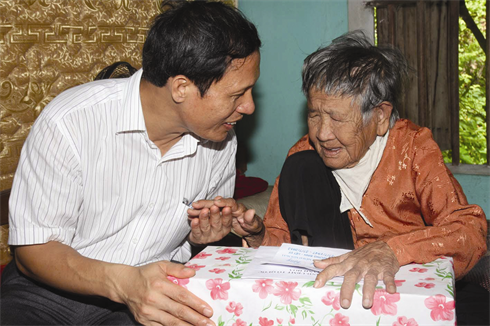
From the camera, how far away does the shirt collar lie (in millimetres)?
1682

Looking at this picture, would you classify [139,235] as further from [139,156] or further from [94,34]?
[94,34]

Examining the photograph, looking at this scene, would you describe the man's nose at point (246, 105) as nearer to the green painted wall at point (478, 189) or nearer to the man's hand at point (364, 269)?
the man's hand at point (364, 269)

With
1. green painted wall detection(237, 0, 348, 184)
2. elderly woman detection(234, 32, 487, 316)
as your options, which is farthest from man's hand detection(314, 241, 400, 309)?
green painted wall detection(237, 0, 348, 184)

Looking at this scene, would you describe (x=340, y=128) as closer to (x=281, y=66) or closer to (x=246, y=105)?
(x=246, y=105)

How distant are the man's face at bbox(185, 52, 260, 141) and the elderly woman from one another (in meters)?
0.29

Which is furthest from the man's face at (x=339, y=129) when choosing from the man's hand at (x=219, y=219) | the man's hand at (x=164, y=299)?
the man's hand at (x=164, y=299)

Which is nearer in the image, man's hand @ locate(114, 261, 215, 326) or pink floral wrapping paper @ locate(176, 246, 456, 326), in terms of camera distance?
pink floral wrapping paper @ locate(176, 246, 456, 326)

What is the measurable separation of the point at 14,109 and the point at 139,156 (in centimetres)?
118

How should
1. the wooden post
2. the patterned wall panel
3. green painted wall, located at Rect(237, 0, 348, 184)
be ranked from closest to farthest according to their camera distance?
the patterned wall panel → the wooden post → green painted wall, located at Rect(237, 0, 348, 184)

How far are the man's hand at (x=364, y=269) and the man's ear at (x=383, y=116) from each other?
22.0 inches

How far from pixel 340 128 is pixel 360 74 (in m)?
0.21

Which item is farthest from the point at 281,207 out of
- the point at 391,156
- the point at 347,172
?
the point at 391,156

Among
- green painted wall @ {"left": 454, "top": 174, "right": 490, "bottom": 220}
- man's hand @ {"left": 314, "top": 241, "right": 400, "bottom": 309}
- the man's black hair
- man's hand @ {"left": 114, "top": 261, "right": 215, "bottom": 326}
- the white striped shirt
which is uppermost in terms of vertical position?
the man's black hair

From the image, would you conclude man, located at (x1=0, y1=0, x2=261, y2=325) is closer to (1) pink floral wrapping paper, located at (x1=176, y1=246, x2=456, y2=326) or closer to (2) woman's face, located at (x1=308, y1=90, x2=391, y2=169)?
(1) pink floral wrapping paper, located at (x1=176, y1=246, x2=456, y2=326)
